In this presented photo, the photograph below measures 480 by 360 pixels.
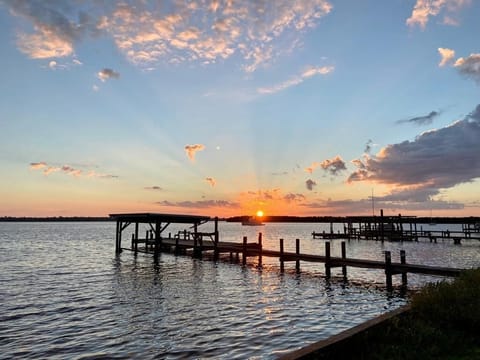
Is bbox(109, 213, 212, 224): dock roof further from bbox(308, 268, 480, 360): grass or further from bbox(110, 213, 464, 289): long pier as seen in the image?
bbox(308, 268, 480, 360): grass

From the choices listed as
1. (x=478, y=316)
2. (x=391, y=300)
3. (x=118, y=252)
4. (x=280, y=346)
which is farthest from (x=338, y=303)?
(x=118, y=252)

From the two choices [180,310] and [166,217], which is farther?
[166,217]

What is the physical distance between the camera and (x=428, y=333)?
7516 mm

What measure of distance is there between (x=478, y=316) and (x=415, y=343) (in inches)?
89.8

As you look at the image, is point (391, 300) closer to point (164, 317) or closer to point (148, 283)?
point (164, 317)

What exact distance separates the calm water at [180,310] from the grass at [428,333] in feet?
13.5

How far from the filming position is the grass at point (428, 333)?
21.6 ft

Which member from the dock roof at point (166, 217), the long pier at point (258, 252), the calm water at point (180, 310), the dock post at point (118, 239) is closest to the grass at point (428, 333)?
the calm water at point (180, 310)

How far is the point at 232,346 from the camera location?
11438mm

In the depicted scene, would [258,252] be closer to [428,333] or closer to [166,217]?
[166,217]

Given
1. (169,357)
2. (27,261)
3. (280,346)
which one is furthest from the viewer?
(27,261)

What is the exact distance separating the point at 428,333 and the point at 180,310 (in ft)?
35.9

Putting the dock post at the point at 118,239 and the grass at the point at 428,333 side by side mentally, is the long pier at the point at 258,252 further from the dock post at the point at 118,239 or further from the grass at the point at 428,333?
the grass at the point at 428,333

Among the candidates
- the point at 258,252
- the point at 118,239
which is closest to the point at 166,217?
the point at 258,252
